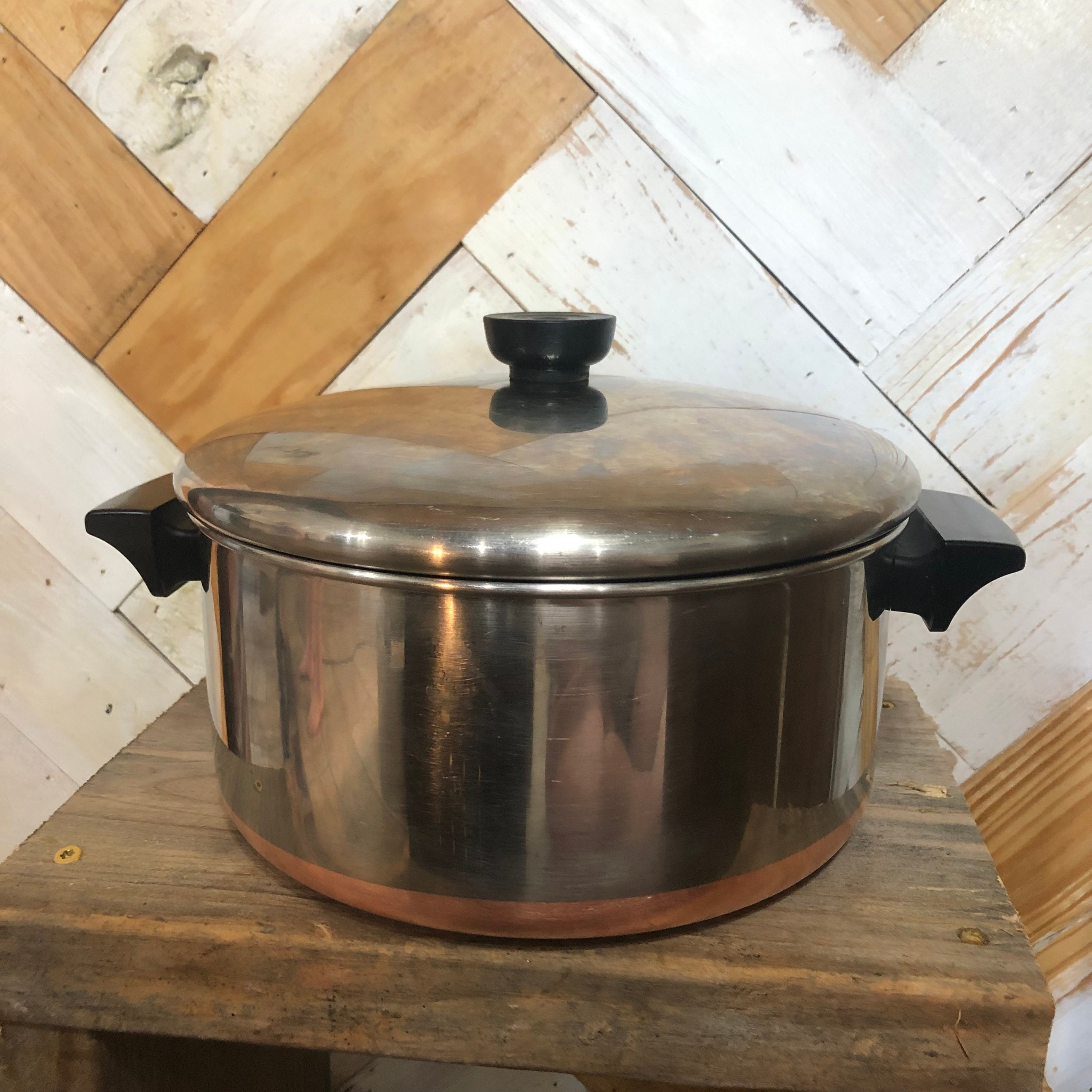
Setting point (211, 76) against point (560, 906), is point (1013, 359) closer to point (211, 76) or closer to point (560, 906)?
point (560, 906)

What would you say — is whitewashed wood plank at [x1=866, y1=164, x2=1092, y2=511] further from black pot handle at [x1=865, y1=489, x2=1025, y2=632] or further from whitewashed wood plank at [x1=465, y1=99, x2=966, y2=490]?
black pot handle at [x1=865, y1=489, x2=1025, y2=632]

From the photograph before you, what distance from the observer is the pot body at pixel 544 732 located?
1.05ft

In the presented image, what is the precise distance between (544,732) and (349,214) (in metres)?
0.48

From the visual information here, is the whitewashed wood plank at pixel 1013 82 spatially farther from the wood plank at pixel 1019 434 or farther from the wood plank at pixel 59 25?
the wood plank at pixel 59 25

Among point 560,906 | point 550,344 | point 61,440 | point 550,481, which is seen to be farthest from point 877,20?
point 61,440

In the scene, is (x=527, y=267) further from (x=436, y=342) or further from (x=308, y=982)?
(x=308, y=982)

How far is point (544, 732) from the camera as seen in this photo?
33 centimetres

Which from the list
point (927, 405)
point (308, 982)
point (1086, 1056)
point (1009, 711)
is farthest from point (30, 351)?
point (1086, 1056)

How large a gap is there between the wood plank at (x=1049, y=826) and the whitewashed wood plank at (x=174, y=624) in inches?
26.4

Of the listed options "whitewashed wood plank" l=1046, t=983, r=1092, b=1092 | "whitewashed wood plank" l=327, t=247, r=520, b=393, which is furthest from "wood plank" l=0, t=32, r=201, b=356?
"whitewashed wood plank" l=1046, t=983, r=1092, b=1092

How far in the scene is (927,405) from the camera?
2.06ft

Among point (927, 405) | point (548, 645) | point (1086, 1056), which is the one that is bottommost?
point (1086, 1056)

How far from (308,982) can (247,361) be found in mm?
479

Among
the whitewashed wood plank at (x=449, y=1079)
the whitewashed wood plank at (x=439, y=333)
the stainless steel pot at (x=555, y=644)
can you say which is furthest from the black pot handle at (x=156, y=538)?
the whitewashed wood plank at (x=449, y=1079)
